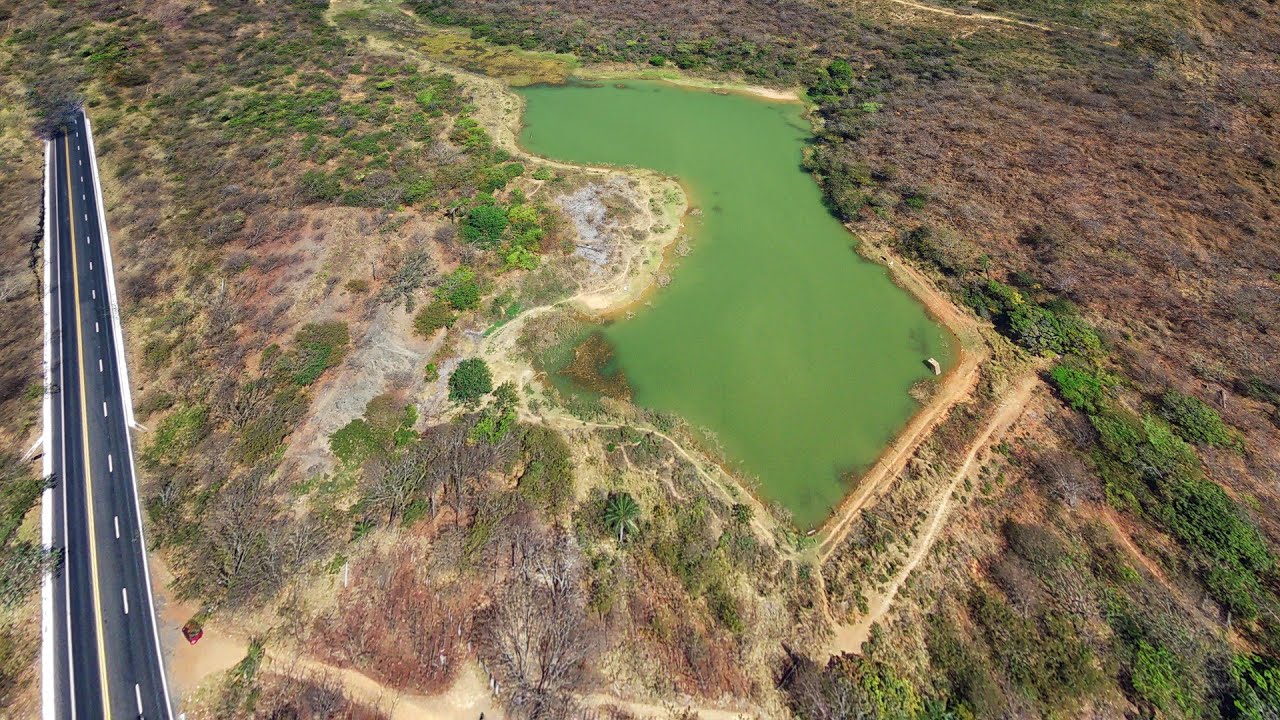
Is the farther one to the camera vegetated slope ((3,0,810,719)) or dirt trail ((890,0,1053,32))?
dirt trail ((890,0,1053,32))

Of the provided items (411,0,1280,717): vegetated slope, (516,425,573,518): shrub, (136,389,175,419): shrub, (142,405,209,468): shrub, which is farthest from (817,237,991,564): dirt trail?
(136,389,175,419): shrub

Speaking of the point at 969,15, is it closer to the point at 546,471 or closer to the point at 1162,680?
the point at 1162,680

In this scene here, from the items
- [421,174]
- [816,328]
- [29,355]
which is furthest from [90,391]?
[816,328]

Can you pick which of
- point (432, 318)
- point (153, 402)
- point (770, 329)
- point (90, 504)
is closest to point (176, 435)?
point (153, 402)

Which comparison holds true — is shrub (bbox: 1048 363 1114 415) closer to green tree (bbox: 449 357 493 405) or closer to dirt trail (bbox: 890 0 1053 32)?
green tree (bbox: 449 357 493 405)

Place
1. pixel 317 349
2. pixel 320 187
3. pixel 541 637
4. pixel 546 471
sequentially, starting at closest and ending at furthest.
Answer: pixel 541 637, pixel 546 471, pixel 317 349, pixel 320 187

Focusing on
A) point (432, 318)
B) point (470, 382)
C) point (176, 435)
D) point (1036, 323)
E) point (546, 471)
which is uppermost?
point (1036, 323)
